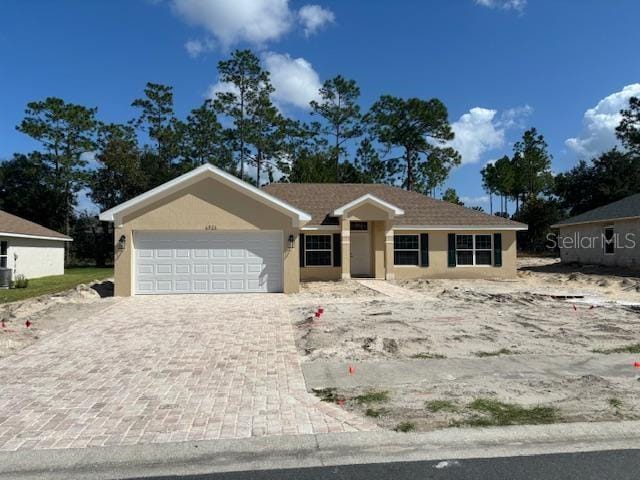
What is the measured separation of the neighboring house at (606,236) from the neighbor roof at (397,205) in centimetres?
738

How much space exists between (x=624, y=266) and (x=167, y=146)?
3876 cm

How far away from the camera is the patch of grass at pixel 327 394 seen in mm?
5688

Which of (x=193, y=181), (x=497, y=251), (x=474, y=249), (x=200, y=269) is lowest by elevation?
(x=200, y=269)

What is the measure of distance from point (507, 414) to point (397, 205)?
1929 cm

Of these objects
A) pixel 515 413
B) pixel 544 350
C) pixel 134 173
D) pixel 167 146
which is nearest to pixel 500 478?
pixel 515 413

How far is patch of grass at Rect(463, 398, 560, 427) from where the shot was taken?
16.2 ft

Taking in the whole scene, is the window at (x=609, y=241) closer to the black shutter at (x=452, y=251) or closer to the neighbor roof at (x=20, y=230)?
the black shutter at (x=452, y=251)

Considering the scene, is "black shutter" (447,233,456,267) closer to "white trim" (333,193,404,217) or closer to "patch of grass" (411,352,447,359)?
"white trim" (333,193,404,217)

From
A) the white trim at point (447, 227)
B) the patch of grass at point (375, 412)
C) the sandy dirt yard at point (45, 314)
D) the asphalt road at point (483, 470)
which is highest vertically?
the white trim at point (447, 227)

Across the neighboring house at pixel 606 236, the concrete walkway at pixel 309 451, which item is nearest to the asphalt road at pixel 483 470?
the concrete walkway at pixel 309 451

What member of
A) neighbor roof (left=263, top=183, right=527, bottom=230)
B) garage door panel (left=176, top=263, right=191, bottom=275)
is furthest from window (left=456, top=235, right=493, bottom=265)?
garage door panel (left=176, top=263, right=191, bottom=275)

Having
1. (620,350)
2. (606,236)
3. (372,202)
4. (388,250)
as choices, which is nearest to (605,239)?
(606,236)

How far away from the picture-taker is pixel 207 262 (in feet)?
55.2

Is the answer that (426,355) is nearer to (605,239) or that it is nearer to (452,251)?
(452,251)
